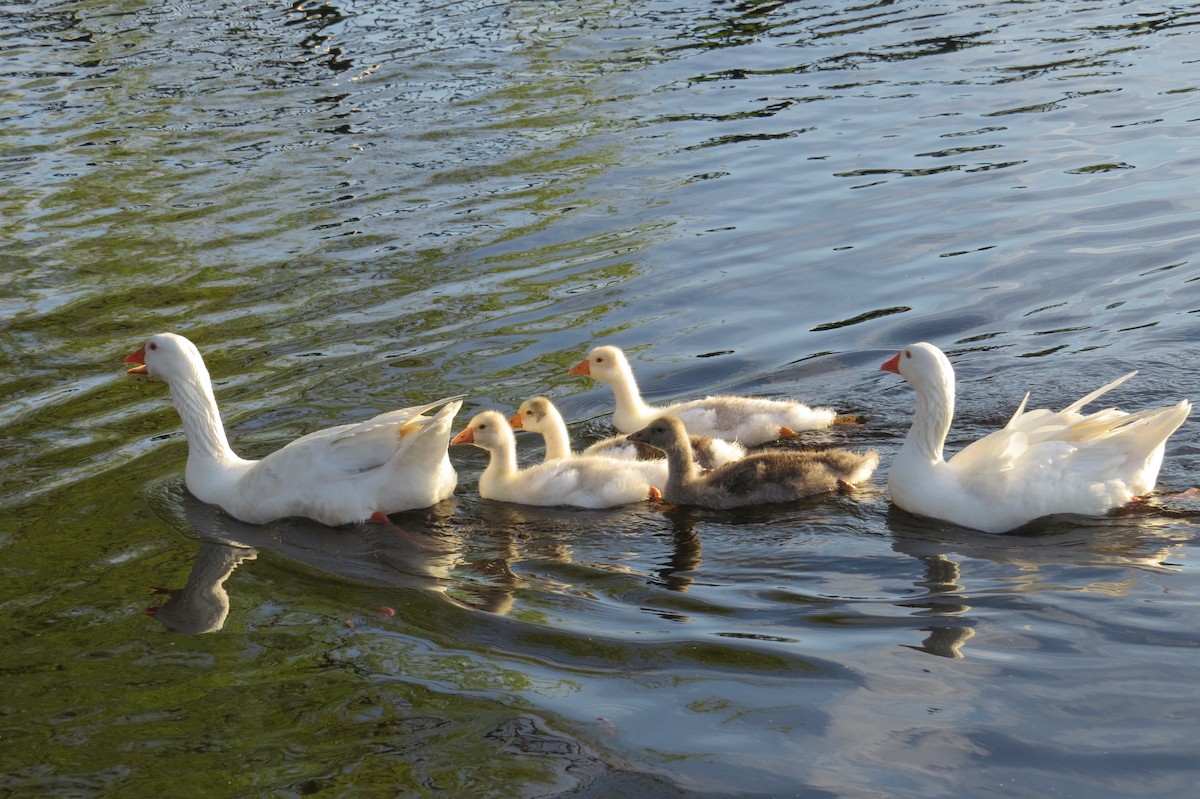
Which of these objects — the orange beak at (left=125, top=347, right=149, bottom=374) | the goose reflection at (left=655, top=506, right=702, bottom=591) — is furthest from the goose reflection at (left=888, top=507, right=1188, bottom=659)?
the orange beak at (left=125, top=347, right=149, bottom=374)

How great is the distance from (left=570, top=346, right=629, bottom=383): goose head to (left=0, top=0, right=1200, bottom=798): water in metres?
0.76

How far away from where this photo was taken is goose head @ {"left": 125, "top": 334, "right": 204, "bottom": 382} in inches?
362

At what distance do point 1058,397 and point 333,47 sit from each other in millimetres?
16568

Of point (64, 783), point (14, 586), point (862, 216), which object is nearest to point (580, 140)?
point (862, 216)

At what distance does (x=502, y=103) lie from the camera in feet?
65.1

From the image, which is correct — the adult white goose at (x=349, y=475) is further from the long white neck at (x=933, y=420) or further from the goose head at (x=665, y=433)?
the long white neck at (x=933, y=420)

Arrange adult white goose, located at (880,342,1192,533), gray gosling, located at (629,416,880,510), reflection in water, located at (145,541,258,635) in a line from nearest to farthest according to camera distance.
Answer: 1. reflection in water, located at (145,541,258,635)
2. adult white goose, located at (880,342,1192,533)
3. gray gosling, located at (629,416,880,510)

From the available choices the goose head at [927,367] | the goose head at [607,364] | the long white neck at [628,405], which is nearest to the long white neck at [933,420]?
the goose head at [927,367]

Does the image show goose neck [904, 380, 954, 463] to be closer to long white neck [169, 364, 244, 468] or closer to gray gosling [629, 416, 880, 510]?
gray gosling [629, 416, 880, 510]

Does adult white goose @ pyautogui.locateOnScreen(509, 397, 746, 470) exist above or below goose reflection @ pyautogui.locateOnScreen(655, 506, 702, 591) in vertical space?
above

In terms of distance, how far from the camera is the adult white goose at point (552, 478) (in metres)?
8.70

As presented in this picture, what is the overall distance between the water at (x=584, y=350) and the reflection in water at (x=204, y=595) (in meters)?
0.04

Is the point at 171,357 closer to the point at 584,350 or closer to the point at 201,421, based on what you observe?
the point at 201,421

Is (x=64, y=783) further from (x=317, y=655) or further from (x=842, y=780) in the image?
(x=842, y=780)
